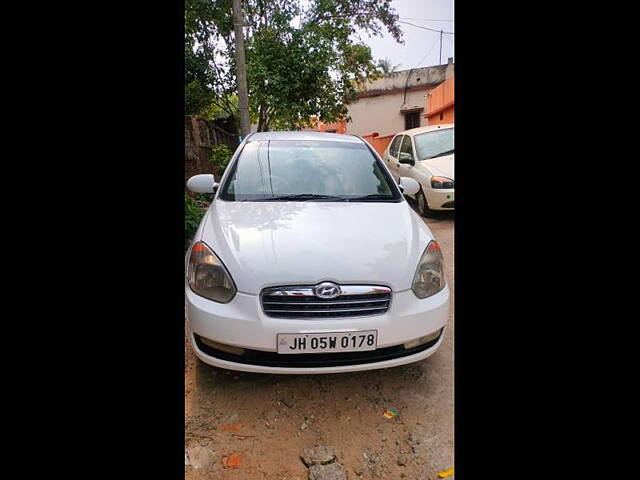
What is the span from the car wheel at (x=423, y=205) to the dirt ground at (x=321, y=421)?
13.1 feet

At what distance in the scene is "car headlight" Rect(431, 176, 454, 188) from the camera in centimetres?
566

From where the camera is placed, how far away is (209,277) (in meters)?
1.93

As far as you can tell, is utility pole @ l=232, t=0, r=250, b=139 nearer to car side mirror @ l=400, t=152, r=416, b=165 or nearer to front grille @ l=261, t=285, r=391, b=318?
car side mirror @ l=400, t=152, r=416, b=165

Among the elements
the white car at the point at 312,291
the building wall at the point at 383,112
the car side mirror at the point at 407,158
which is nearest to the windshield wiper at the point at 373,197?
the white car at the point at 312,291

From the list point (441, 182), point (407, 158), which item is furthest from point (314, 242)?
point (407, 158)

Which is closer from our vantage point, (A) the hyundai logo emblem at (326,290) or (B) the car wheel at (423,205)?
(A) the hyundai logo emblem at (326,290)

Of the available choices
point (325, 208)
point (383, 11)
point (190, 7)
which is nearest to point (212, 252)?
point (325, 208)

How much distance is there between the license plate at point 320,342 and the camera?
1763 mm

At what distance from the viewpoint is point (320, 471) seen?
1.65 metres

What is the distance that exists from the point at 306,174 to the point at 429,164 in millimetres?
3834

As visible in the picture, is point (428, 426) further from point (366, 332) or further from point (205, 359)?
point (205, 359)

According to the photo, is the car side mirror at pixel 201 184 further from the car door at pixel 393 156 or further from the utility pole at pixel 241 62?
the car door at pixel 393 156
